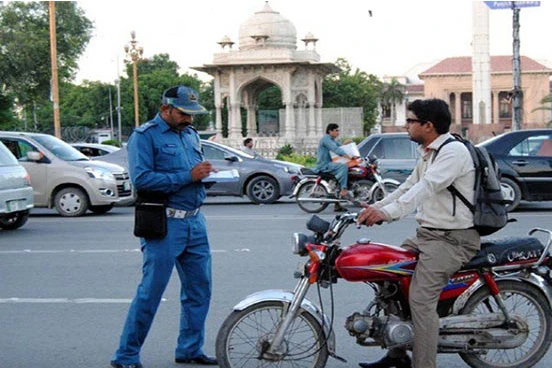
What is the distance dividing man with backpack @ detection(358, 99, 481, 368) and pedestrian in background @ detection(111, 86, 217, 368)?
129 centimetres

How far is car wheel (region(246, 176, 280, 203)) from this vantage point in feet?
63.6

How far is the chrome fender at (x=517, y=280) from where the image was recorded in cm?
511

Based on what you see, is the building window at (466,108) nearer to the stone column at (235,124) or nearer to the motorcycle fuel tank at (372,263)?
the stone column at (235,124)

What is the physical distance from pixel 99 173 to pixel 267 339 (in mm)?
12002

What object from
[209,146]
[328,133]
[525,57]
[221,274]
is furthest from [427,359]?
[525,57]

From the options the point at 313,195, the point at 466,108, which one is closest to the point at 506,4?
the point at 313,195

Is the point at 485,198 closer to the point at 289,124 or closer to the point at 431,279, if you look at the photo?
the point at 431,279

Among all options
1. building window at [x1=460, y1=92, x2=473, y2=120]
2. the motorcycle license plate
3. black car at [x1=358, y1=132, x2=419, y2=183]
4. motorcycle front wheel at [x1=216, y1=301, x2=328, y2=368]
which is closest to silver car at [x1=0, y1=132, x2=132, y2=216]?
the motorcycle license plate

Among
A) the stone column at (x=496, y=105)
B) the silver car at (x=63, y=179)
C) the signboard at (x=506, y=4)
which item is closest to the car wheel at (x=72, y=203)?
the silver car at (x=63, y=179)

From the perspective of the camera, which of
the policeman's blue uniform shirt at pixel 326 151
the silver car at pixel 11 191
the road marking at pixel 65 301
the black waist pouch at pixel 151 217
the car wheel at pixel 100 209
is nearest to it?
the black waist pouch at pixel 151 217

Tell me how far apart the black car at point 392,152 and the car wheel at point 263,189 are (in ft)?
6.80

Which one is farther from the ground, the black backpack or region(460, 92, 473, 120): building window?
region(460, 92, 473, 120): building window

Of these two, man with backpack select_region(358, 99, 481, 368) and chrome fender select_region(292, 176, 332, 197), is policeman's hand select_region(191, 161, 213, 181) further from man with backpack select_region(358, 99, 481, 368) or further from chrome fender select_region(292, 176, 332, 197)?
chrome fender select_region(292, 176, 332, 197)

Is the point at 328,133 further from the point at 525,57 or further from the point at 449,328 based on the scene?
the point at 525,57
